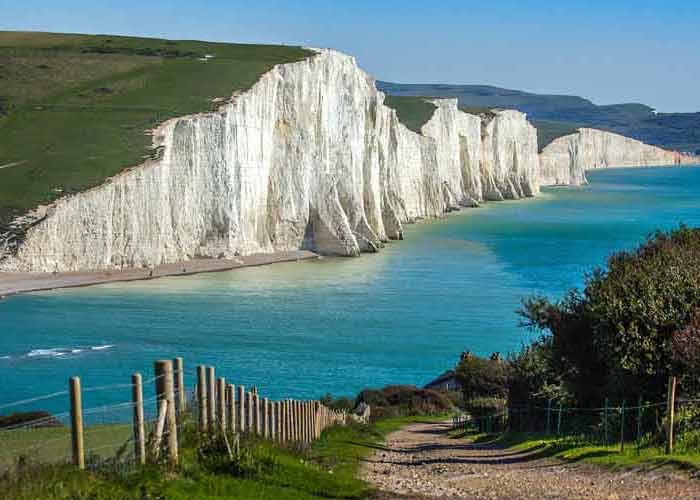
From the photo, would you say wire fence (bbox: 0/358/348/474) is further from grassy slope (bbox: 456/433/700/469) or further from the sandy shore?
the sandy shore

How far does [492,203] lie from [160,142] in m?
82.1

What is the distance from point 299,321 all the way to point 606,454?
35222 mm

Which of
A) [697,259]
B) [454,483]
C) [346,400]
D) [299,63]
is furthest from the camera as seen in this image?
[299,63]

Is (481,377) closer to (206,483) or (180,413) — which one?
(180,413)

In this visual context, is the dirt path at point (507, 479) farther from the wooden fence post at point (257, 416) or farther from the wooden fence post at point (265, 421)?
the wooden fence post at point (257, 416)

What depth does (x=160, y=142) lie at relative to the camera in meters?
65.8

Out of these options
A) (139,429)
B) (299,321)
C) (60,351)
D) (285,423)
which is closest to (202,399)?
(139,429)

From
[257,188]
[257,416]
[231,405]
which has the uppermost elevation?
[257,188]

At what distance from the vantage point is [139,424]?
10.3 metres

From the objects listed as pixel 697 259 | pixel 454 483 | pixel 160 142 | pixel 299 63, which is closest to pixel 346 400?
pixel 697 259

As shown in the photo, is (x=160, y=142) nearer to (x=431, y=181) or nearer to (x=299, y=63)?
(x=299, y=63)

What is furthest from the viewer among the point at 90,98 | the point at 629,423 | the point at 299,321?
the point at 90,98

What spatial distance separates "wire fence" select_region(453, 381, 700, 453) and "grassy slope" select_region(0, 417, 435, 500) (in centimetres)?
389

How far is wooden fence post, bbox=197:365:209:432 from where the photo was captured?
38.7 ft
